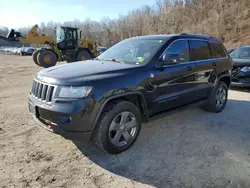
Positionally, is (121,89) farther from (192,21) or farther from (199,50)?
(192,21)

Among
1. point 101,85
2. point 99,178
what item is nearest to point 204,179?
point 99,178

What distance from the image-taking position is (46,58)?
630 inches

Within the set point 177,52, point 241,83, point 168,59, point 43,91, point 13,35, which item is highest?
Answer: point 13,35

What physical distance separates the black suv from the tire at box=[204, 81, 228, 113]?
1.49 feet

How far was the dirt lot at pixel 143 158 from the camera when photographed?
293 cm

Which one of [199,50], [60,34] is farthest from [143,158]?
[60,34]

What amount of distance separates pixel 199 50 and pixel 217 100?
145cm

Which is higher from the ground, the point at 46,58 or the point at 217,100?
the point at 46,58

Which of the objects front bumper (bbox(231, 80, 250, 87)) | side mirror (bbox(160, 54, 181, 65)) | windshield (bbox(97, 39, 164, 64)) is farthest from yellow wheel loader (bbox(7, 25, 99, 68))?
side mirror (bbox(160, 54, 181, 65))

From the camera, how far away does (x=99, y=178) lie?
298cm

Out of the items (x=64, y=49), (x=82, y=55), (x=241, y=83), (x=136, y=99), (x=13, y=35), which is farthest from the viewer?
(x=13, y=35)

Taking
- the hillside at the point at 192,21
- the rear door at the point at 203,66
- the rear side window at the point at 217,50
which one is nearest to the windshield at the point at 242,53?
the rear side window at the point at 217,50

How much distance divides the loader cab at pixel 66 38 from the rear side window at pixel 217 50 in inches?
543

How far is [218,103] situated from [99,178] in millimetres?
3819
